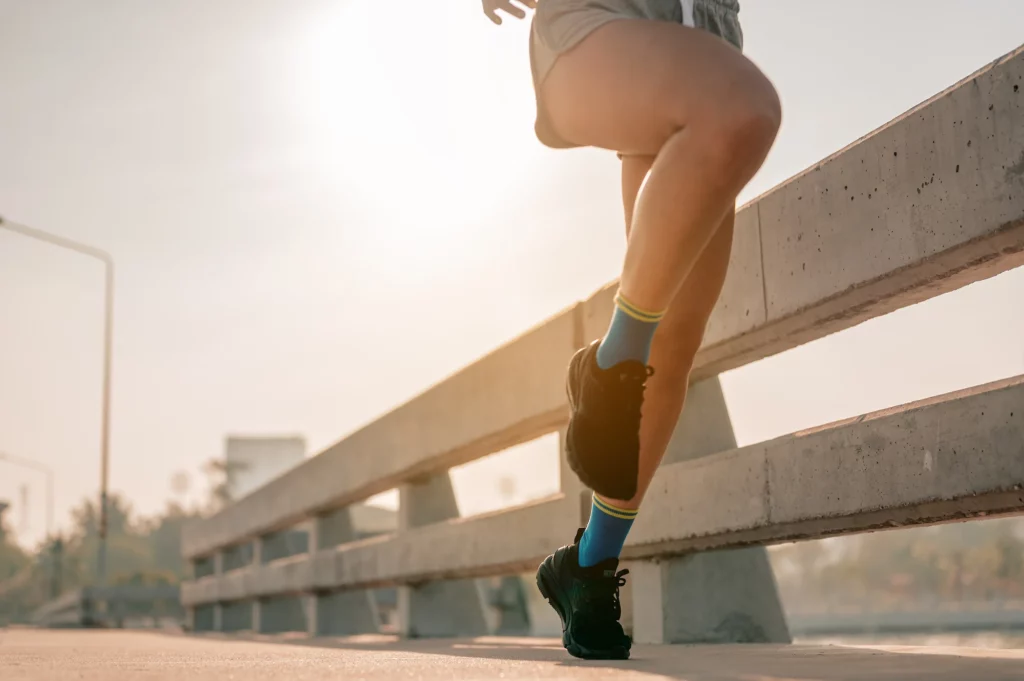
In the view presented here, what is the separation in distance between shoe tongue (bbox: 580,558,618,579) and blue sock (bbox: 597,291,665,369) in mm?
570

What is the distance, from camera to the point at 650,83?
7.74 feet

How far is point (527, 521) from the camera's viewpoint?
4918 millimetres

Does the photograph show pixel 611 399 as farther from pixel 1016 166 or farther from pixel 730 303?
pixel 730 303

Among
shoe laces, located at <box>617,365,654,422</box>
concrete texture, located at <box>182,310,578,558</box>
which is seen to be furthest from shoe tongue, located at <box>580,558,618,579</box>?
concrete texture, located at <box>182,310,578,558</box>

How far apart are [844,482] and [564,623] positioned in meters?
0.77

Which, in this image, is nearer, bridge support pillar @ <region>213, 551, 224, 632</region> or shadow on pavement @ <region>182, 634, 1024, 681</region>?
shadow on pavement @ <region>182, 634, 1024, 681</region>

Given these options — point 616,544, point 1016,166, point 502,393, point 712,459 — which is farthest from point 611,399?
point 502,393

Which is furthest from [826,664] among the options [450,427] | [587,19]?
[450,427]

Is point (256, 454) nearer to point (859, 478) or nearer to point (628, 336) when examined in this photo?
point (859, 478)

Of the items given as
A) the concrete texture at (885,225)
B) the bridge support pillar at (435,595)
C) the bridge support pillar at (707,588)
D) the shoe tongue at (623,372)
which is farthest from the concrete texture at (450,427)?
the shoe tongue at (623,372)

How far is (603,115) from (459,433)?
11.8 ft

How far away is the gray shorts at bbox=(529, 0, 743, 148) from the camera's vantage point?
8.34ft

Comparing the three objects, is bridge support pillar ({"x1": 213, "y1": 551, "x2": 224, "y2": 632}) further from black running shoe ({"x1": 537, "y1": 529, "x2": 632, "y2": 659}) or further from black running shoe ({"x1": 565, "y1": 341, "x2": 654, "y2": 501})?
black running shoe ({"x1": 565, "y1": 341, "x2": 654, "y2": 501})

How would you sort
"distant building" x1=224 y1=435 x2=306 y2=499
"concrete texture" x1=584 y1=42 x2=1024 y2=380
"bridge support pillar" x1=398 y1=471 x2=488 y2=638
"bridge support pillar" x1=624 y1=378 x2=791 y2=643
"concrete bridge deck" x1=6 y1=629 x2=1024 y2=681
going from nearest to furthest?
"concrete bridge deck" x1=6 y1=629 x2=1024 y2=681, "concrete texture" x1=584 y1=42 x2=1024 y2=380, "bridge support pillar" x1=624 y1=378 x2=791 y2=643, "bridge support pillar" x1=398 y1=471 x2=488 y2=638, "distant building" x1=224 y1=435 x2=306 y2=499
